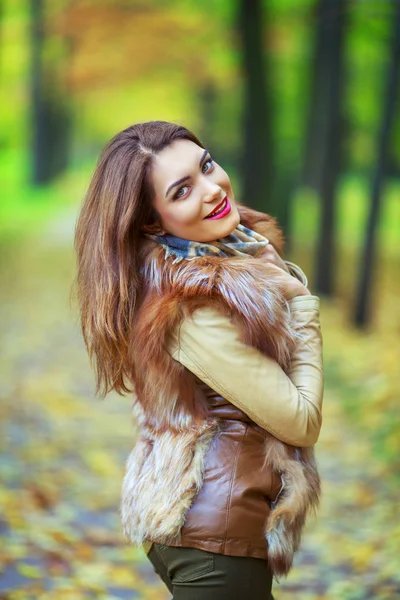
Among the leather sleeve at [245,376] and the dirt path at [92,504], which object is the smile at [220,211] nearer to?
the leather sleeve at [245,376]

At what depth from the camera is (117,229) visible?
6.90 feet

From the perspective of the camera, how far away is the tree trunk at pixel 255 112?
35.7 feet

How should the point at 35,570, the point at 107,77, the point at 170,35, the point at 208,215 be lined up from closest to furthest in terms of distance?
1. the point at 208,215
2. the point at 35,570
3. the point at 170,35
4. the point at 107,77

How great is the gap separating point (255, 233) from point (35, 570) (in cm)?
251

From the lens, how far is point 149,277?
7.04 ft

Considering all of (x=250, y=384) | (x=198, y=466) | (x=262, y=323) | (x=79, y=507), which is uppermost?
(x=262, y=323)

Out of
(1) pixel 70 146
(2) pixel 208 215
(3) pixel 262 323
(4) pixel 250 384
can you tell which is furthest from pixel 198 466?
(1) pixel 70 146

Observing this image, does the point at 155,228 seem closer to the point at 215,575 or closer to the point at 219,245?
the point at 219,245

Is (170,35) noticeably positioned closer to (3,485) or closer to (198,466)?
(3,485)

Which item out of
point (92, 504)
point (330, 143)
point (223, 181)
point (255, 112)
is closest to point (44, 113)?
point (255, 112)

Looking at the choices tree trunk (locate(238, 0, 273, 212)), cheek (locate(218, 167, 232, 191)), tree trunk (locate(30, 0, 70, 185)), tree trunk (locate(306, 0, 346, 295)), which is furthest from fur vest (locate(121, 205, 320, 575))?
tree trunk (locate(30, 0, 70, 185))

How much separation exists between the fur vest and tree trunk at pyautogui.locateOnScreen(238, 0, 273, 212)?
9374mm

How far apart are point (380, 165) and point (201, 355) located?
799 centimetres

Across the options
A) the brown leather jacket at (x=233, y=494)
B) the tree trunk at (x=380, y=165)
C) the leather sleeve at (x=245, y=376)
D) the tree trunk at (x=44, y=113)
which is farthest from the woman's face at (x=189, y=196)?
the tree trunk at (x=44, y=113)
